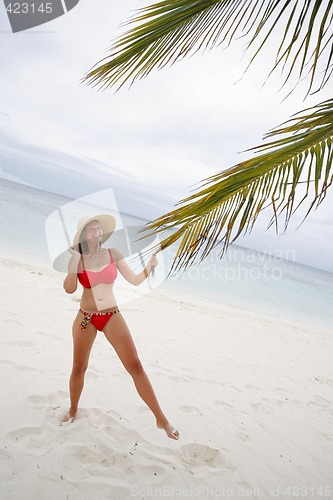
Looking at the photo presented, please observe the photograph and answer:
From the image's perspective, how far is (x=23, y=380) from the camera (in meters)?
3.38

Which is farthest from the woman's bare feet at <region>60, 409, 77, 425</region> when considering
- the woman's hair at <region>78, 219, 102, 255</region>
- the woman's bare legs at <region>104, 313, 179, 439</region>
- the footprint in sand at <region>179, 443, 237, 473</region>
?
the woman's hair at <region>78, 219, 102, 255</region>

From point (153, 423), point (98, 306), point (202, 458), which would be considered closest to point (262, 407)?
point (202, 458)

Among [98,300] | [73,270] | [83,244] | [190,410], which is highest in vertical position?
[83,244]

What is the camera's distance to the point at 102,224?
2.91m

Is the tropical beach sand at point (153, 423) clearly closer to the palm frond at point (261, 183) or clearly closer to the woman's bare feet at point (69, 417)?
→ the woman's bare feet at point (69, 417)

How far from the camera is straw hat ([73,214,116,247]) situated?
2689 mm

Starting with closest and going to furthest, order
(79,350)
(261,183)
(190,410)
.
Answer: (261,183)
(79,350)
(190,410)

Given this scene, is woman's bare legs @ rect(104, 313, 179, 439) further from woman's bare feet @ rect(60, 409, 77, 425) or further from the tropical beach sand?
woman's bare feet @ rect(60, 409, 77, 425)

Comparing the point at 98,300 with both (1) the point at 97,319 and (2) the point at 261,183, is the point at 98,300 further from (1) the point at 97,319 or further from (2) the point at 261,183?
(2) the point at 261,183

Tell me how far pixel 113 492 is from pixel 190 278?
54.7 feet

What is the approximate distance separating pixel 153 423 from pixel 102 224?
2036 mm

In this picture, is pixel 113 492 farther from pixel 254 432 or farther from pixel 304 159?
pixel 304 159

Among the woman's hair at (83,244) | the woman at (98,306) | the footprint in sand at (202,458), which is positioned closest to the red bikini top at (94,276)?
the woman at (98,306)

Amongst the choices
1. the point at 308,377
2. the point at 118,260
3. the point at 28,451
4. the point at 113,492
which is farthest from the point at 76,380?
the point at 308,377
